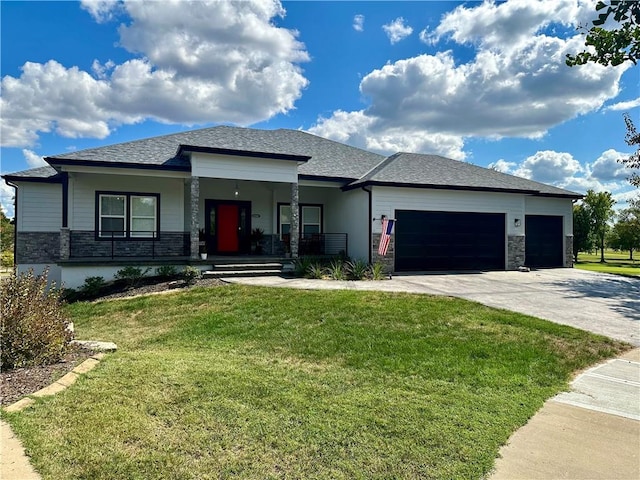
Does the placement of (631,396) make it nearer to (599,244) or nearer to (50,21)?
(50,21)

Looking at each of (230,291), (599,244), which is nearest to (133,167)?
(230,291)

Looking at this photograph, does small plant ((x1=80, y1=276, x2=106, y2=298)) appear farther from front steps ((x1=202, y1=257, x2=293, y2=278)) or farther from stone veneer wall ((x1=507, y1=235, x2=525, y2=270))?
stone veneer wall ((x1=507, y1=235, x2=525, y2=270))

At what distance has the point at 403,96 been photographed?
1911cm

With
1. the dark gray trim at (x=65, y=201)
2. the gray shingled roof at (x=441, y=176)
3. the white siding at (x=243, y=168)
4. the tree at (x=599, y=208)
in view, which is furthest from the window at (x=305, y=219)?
the tree at (x=599, y=208)

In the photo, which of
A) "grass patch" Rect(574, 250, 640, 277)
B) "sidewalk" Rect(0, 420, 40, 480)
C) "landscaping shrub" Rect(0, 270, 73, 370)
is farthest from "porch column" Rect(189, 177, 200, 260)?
"grass patch" Rect(574, 250, 640, 277)

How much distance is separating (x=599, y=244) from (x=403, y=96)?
26.0 m

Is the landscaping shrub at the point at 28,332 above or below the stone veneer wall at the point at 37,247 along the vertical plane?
below

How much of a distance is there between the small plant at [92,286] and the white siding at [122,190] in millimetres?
2993

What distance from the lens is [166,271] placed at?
12500 millimetres

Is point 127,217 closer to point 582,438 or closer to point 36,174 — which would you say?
point 36,174

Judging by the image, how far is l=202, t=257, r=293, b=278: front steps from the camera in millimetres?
12462

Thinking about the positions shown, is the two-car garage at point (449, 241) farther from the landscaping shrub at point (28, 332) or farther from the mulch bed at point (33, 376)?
the landscaping shrub at point (28, 332)

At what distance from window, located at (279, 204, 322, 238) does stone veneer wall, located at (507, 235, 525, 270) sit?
8.28 meters

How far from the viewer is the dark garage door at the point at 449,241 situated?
1488 cm
